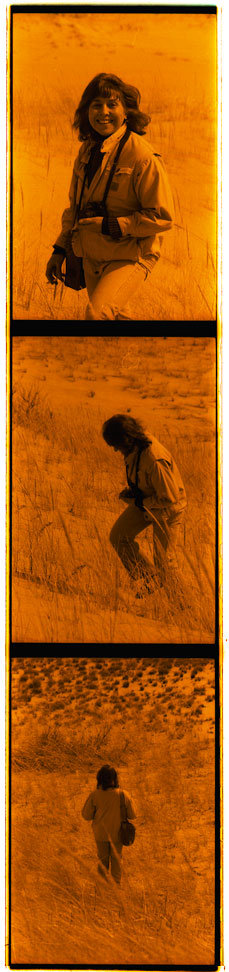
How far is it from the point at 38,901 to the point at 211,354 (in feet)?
4.58

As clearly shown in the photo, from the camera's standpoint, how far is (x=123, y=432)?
2.04m

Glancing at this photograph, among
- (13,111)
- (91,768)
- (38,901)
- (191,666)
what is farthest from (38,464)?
(38,901)

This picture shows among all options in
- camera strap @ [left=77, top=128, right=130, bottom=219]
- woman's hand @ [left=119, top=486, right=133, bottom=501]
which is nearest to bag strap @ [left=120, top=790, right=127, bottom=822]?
woman's hand @ [left=119, top=486, right=133, bottom=501]

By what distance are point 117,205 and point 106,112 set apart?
0.23m

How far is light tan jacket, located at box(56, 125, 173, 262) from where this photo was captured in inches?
80.4

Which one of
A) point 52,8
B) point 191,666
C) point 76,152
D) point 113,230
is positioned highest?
point 52,8

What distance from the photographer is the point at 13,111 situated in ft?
6.72

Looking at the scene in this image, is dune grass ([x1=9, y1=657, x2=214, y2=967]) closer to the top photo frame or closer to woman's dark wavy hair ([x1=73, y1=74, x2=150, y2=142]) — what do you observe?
the top photo frame

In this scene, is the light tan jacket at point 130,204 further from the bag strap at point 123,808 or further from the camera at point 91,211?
the bag strap at point 123,808

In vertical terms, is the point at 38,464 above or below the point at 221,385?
below

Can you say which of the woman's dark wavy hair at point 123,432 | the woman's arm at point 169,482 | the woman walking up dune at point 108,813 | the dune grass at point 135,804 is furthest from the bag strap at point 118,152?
the woman walking up dune at point 108,813

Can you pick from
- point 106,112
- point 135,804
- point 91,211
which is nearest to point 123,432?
point 91,211

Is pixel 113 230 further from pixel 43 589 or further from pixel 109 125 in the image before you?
pixel 43 589

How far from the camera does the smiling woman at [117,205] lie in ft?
6.70
